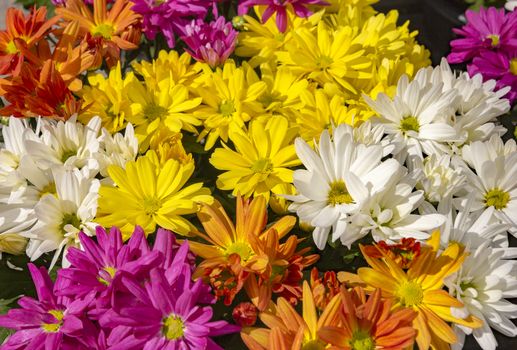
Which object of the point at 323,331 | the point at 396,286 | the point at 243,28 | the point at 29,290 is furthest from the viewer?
the point at 243,28

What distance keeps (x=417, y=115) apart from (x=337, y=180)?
0.21 metres

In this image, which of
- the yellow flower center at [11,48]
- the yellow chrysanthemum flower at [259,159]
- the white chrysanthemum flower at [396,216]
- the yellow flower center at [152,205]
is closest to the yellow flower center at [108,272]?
the yellow flower center at [152,205]

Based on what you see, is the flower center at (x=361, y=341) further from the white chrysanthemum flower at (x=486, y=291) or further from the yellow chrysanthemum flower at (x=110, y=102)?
the yellow chrysanthemum flower at (x=110, y=102)

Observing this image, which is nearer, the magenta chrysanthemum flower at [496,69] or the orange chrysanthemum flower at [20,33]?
the orange chrysanthemum flower at [20,33]

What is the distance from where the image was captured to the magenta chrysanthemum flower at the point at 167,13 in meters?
1.17

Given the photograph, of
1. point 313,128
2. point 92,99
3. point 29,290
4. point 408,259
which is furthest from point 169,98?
point 408,259

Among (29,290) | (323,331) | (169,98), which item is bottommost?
(29,290)

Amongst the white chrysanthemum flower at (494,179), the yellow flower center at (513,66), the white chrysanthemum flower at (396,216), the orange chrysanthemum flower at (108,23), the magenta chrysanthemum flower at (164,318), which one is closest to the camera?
the magenta chrysanthemum flower at (164,318)

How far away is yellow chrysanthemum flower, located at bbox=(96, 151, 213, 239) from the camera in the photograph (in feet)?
2.75

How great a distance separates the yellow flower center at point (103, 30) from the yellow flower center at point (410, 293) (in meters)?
0.77

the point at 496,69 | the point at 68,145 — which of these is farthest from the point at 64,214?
the point at 496,69

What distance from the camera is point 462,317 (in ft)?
2.45

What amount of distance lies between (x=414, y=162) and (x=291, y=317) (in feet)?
1.06

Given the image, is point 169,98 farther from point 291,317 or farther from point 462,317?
point 462,317
